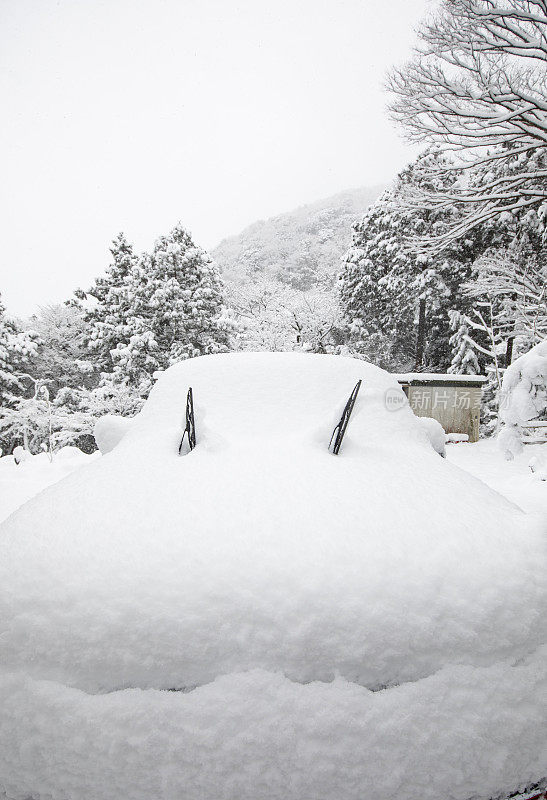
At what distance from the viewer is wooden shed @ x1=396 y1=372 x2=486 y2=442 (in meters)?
11.6

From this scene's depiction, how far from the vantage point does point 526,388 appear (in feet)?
14.8

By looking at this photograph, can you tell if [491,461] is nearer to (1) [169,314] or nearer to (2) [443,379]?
(2) [443,379]

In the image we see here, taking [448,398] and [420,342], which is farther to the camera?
[420,342]

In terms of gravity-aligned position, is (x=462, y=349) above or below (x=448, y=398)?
above

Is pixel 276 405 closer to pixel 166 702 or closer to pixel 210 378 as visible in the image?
pixel 210 378

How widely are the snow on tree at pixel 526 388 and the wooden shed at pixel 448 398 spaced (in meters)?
6.82

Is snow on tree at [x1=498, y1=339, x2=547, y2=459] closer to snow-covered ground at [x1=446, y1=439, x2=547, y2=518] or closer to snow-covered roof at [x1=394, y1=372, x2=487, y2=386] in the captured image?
snow-covered ground at [x1=446, y1=439, x2=547, y2=518]

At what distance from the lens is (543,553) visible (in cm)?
131

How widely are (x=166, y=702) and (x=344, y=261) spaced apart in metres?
20.5

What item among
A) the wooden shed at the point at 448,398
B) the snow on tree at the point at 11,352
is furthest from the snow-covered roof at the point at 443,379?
the snow on tree at the point at 11,352

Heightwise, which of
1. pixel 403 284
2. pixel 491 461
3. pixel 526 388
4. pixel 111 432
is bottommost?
pixel 491 461

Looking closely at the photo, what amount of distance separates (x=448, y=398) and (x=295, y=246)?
96.1 feet
